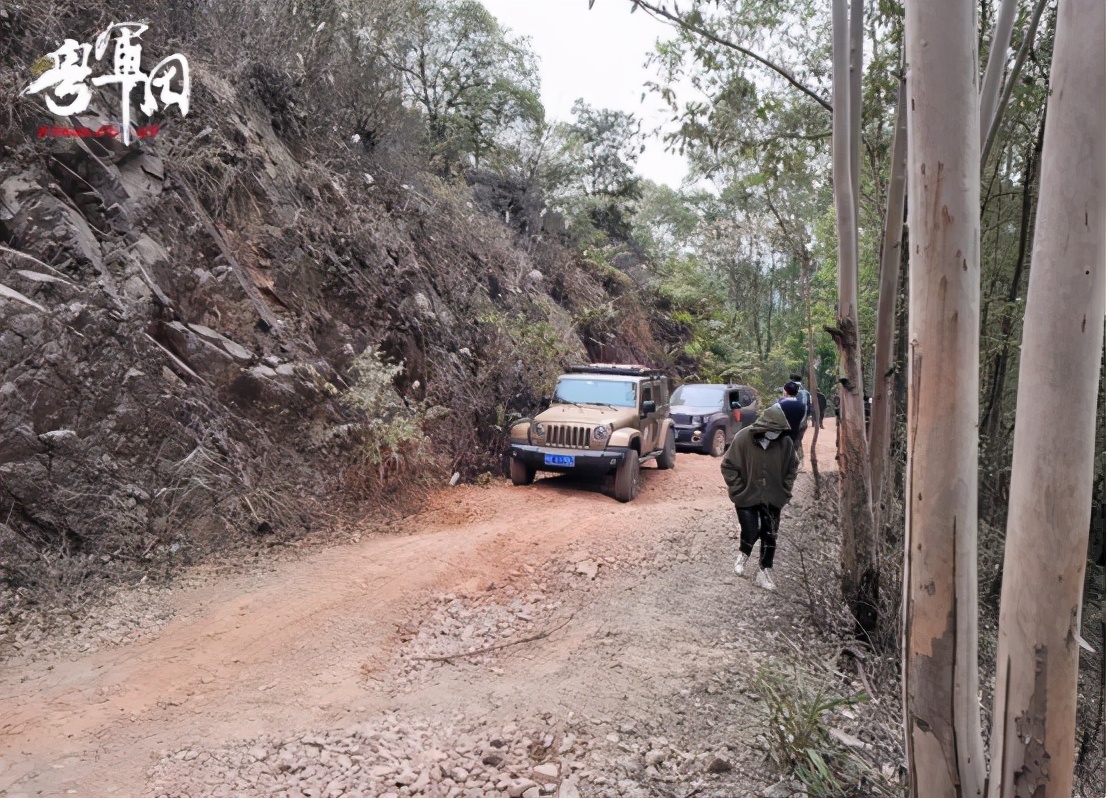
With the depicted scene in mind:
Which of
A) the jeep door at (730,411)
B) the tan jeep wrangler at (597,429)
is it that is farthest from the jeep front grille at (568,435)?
the jeep door at (730,411)

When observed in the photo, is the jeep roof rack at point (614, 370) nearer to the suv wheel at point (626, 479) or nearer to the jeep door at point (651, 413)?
the jeep door at point (651, 413)

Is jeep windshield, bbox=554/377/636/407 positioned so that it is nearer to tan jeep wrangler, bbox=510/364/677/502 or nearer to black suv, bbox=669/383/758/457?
tan jeep wrangler, bbox=510/364/677/502

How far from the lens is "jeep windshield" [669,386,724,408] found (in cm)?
1491

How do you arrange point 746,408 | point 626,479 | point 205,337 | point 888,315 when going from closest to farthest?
point 888,315 → point 205,337 → point 626,479 → point 746,408

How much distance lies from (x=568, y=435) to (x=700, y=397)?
6.24 metres

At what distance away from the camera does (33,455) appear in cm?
577

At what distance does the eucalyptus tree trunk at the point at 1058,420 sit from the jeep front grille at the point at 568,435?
7.57 meters

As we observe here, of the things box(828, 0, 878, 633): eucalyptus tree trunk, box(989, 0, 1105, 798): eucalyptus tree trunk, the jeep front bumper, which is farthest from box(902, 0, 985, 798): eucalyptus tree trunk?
the jeep front bumper

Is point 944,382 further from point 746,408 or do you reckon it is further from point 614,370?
point 746,408

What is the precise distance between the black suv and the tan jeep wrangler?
9.99 feet

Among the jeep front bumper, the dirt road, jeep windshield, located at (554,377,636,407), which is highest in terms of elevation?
jeep windshield, located at (554,377,636,407)

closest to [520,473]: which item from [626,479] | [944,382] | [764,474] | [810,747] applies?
[626,479]

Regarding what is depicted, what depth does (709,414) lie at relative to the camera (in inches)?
572

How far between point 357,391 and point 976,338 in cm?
768
